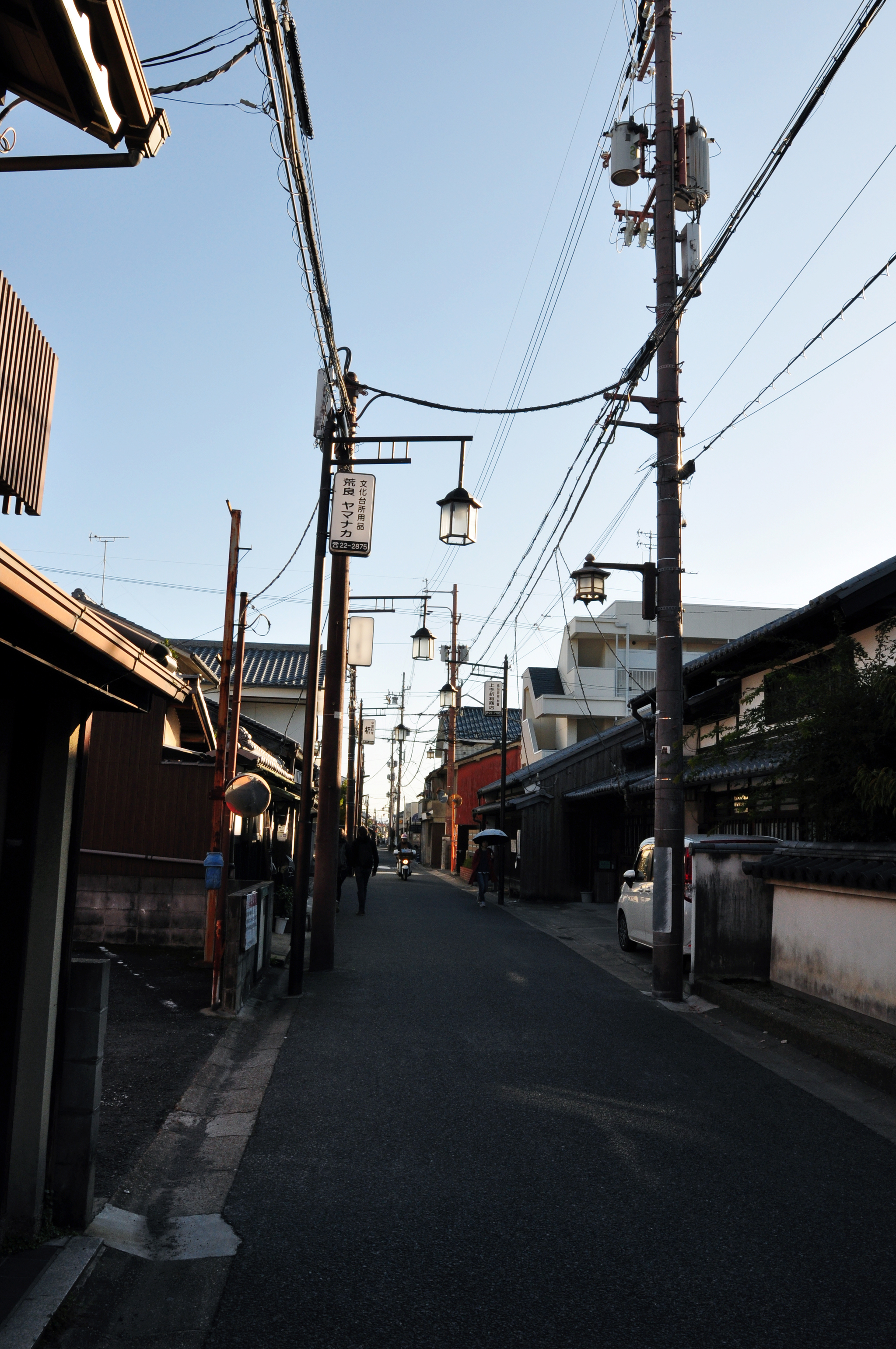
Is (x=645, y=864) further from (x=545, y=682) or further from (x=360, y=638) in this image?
(x=545, y=682)

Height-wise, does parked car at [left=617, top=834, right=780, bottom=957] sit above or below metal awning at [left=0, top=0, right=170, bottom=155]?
below

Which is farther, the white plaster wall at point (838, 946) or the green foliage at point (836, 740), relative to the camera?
the green foliage at point (836, 740)

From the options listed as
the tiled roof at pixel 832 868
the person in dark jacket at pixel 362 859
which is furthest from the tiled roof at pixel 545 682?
the tiled roof at pixel 832 868

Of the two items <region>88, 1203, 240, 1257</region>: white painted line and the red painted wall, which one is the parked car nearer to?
<region>88, 1203, 240, 1257</region>: white painted line

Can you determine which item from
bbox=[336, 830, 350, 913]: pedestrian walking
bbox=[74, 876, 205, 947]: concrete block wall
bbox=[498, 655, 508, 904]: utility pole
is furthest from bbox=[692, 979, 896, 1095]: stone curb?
bbox=[498, 655, 508, 904]: utility pole

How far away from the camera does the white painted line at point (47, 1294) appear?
344 cm

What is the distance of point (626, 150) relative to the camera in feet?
43.4

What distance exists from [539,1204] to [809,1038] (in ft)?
15.1

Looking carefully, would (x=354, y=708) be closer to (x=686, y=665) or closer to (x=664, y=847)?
(x=686, y=665)

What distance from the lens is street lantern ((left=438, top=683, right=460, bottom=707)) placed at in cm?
→ 3881

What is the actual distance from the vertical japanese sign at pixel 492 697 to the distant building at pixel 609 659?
5.54ft

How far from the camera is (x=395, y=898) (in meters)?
29.5

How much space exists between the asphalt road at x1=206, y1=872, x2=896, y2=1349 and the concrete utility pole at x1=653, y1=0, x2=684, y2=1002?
6.64ft

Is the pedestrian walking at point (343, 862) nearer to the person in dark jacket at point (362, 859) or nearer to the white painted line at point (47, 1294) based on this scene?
the person in dark jacket at point (362, 859)
